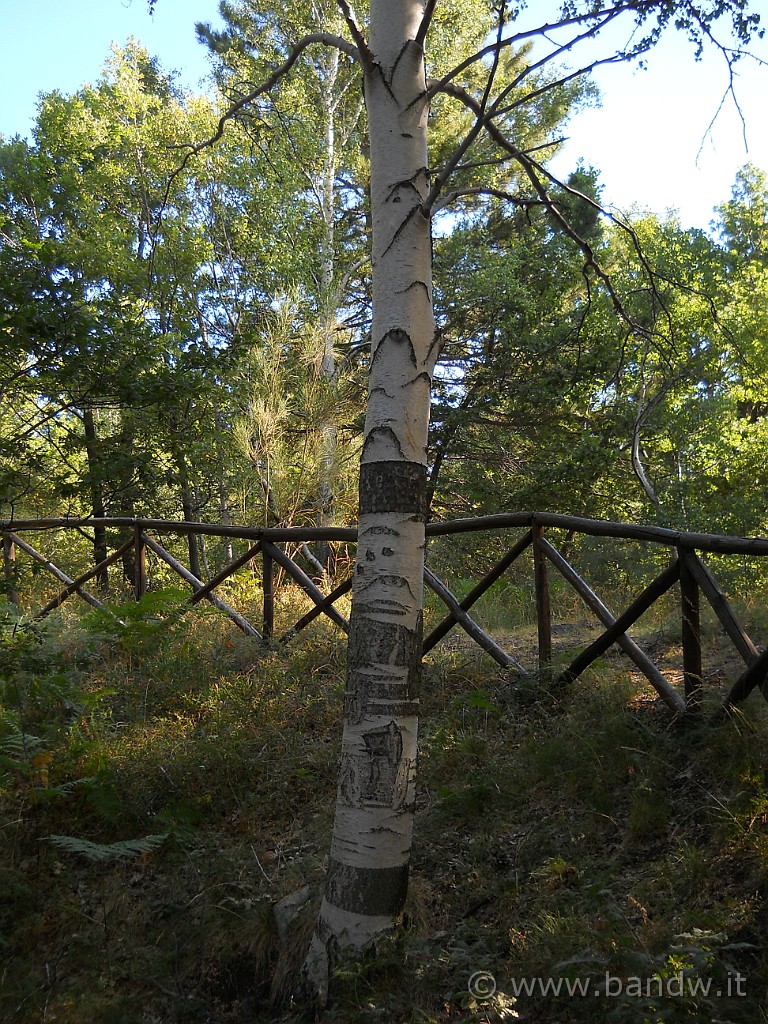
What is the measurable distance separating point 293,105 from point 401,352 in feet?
46.6

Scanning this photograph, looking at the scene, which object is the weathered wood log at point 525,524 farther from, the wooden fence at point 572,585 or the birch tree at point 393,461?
the birch tree at point 393,461

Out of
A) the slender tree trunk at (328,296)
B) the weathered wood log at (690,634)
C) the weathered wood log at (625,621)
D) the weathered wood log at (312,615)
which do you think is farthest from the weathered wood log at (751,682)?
the slender tree trunk at (328,296)

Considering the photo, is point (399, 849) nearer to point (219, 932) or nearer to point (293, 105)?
point (219, 932)

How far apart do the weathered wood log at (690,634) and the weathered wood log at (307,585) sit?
284 centimetres

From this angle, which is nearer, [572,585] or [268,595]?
[572,585]

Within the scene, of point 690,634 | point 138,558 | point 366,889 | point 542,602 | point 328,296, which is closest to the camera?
point 366,889

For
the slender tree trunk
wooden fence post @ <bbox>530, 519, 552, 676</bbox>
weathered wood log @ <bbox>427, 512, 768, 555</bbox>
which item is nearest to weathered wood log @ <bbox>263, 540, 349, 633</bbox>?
weathered wood log @ <bbox>427, 512, 768, 555</bbox>

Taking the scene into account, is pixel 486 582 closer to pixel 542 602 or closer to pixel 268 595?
pixel 542 602

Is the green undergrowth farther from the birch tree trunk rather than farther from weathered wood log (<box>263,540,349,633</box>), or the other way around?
weathered wood log (<box>263,540,349,633</box>)

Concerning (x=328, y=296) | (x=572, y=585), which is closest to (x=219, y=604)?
(x=572, y=585)

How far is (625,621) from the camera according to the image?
13.6ft

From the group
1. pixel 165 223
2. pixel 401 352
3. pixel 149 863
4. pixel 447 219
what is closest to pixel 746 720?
pixel 401 352

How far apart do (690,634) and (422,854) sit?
1848 millimetres

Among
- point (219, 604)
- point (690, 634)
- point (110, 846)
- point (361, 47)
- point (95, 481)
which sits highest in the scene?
point (361, 47)
